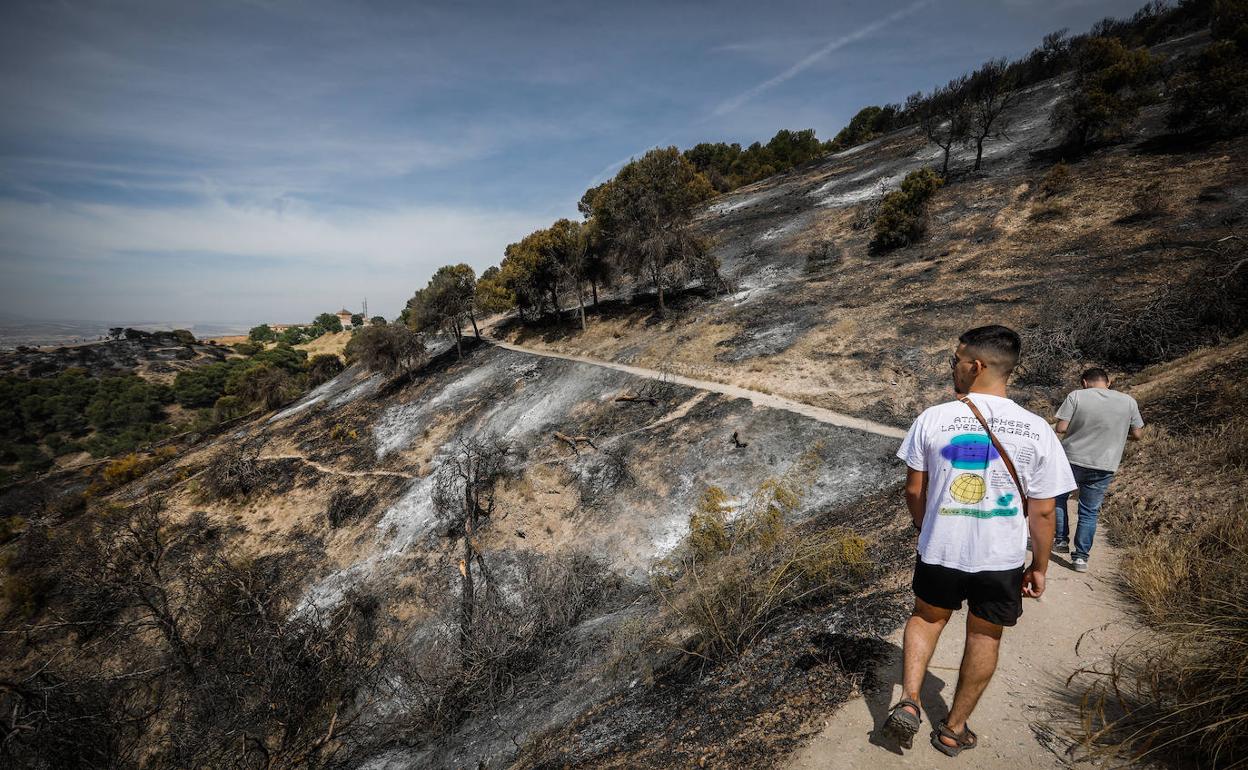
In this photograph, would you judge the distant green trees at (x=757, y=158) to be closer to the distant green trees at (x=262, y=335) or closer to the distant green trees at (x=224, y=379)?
the distant green trees at (x=224, y=379)

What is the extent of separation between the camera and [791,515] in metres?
11.1

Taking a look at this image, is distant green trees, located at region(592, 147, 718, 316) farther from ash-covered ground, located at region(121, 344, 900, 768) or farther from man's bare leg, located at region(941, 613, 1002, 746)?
man's bare leg, located at region(941, 613, 1002, 746)

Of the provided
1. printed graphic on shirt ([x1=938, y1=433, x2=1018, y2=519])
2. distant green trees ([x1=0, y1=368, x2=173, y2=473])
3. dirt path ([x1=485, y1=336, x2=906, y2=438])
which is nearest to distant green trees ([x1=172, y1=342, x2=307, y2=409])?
distant green trees ([x1=0, y1=368, x2=173, y2=473])

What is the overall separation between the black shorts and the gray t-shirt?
11.5 feet

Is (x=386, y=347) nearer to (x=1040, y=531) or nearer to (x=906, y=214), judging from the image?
(x=1040, y=531)

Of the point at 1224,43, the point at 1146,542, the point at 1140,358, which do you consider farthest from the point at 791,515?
the point at 1224,43

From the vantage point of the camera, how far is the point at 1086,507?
4984 mm

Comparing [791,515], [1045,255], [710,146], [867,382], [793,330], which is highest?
[710,146]

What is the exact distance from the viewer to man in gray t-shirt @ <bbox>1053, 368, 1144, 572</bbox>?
4.92m

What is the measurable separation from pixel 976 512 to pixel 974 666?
1020mm

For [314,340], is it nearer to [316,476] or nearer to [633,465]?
[316,476]

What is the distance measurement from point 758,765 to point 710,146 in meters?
75.3

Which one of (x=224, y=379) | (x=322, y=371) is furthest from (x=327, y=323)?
(x=322, y=371)

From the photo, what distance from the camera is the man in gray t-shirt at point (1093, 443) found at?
4.92m
